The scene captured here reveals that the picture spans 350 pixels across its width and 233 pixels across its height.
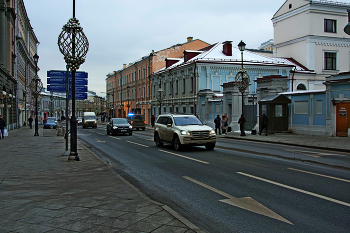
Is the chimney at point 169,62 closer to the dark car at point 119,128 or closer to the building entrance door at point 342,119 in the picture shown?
the dark car at point 119,128

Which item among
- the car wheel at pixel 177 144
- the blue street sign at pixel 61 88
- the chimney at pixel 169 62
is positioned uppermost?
the chimney at pixel 169 62

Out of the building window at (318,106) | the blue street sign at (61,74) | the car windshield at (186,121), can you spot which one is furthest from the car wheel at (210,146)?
the building window at (318,106)

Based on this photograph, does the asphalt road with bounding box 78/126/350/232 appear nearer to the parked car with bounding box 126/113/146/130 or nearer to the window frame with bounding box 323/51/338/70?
the parked car with bounding box 126/113/146/130

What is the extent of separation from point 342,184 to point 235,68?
3738 cm

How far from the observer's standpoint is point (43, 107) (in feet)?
353

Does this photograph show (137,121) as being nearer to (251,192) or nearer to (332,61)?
(332,61)

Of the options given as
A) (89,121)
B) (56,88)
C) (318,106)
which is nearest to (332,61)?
(318,106)

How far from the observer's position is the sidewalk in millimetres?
4578

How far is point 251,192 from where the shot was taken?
689cm

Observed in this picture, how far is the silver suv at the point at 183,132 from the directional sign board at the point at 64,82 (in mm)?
4486

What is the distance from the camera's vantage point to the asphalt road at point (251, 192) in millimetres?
5031

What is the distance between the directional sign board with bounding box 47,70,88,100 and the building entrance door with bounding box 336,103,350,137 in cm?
1544

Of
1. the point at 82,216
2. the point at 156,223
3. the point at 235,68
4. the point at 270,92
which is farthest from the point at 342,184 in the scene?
the point at 235,68

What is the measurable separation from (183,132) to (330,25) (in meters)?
37.4
